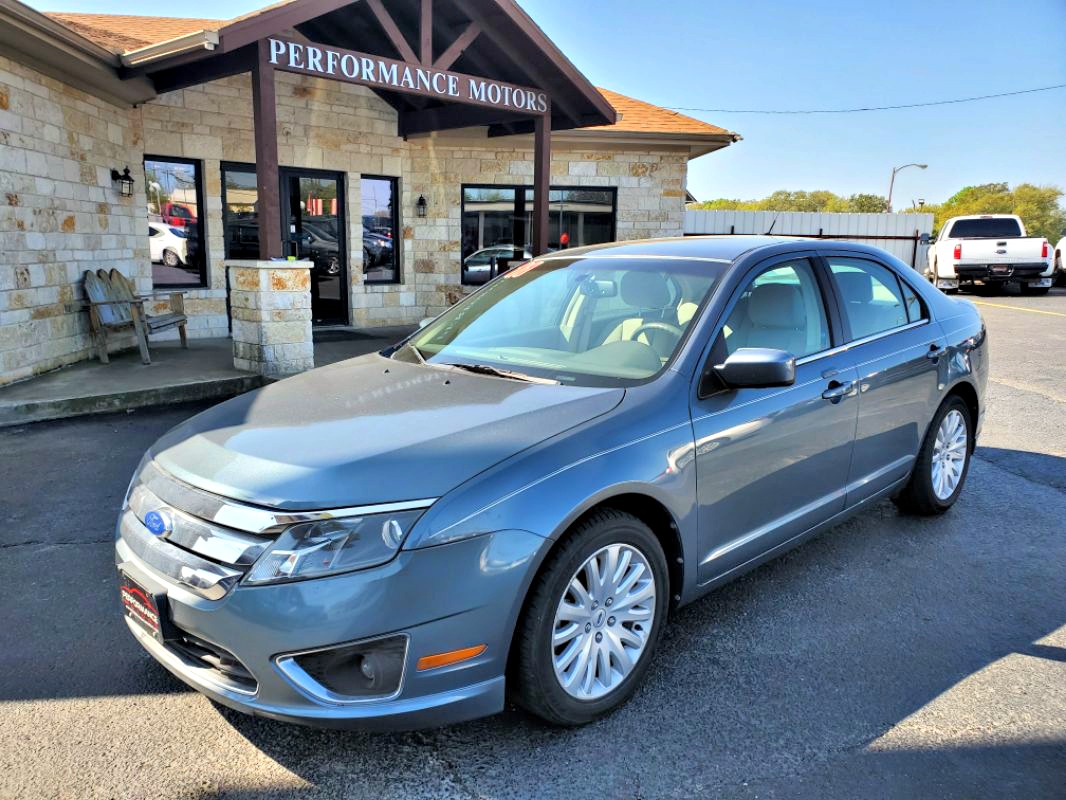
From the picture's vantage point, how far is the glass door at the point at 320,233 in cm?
1175

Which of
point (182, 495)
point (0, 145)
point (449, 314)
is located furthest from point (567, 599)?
point (0, 145)

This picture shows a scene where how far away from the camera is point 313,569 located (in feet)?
7.20

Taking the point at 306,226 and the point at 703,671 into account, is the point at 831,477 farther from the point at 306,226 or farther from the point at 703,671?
the point at 306,226

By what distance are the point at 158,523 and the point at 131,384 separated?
574cm

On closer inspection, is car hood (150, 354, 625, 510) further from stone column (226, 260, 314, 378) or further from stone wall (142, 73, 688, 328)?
stone wall (142, 73, 688, 328)

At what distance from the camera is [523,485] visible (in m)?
2.37

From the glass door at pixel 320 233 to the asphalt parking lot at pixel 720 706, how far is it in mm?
8114

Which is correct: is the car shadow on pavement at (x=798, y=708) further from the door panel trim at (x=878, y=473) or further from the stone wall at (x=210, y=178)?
the stone wall at (x=210, y=178)

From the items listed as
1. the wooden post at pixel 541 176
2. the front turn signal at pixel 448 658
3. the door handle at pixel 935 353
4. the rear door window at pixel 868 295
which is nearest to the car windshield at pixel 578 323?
the rear door window at pixel 868 295

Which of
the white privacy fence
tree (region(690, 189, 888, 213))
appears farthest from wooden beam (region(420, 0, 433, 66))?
tree (region(690, 189, 888, 213))

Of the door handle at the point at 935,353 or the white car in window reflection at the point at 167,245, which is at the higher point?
the white car in window reflection at the point at 167,245

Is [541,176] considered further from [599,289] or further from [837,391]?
[837,391]

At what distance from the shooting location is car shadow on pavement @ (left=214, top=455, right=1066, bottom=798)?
8.02ft

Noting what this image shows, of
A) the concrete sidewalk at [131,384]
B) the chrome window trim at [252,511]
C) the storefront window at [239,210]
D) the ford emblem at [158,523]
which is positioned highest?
the storefront window at [239,210]
